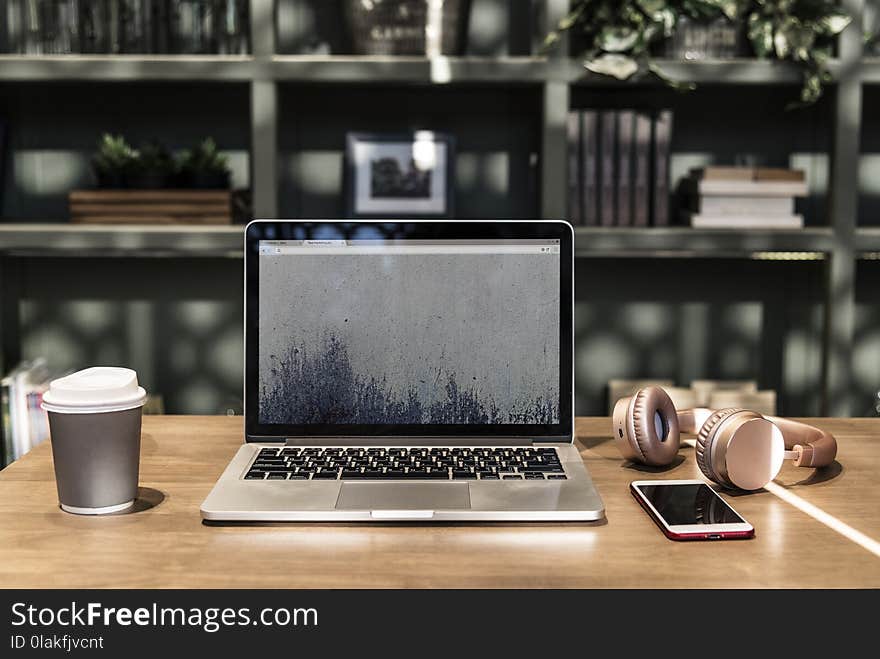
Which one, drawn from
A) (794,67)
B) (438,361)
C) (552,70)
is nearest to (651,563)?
(438,361)

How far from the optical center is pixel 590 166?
6.75 feet

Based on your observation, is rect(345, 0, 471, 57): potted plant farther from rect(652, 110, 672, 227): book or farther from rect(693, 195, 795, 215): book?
rect(693, 195, 795, 215): book

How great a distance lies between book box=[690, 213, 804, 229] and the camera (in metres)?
2.04

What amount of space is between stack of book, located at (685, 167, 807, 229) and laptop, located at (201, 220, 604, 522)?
113 cm

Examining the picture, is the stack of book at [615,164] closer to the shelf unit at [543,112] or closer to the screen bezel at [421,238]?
the shelf unit at [543,112]

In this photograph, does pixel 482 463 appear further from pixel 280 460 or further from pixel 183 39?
pixel 183 39

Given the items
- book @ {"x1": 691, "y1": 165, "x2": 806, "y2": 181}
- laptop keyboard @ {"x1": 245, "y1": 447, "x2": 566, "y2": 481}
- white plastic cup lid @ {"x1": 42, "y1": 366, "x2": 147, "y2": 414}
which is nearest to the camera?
white plastic cup lid @ {"x1": 42, "y1": 366, "x2": 147, "y2": 414}

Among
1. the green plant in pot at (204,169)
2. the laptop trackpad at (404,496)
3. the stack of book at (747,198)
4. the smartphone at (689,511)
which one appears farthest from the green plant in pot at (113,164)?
the smartphone at (689,511)

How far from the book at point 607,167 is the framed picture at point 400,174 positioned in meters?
0.39

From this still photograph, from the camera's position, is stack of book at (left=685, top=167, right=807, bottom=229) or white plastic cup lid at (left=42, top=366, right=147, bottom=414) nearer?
white plastic cup lid at (left=42, top=366, right=147, bottom=414)

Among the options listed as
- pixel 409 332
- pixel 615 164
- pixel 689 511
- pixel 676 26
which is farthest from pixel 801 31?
pixel 689 511

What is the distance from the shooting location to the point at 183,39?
2062 mm

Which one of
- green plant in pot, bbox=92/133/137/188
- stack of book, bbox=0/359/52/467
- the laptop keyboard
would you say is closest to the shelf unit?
green plant in pot, bbox=92/133/137/188

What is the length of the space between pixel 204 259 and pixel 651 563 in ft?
6.03
